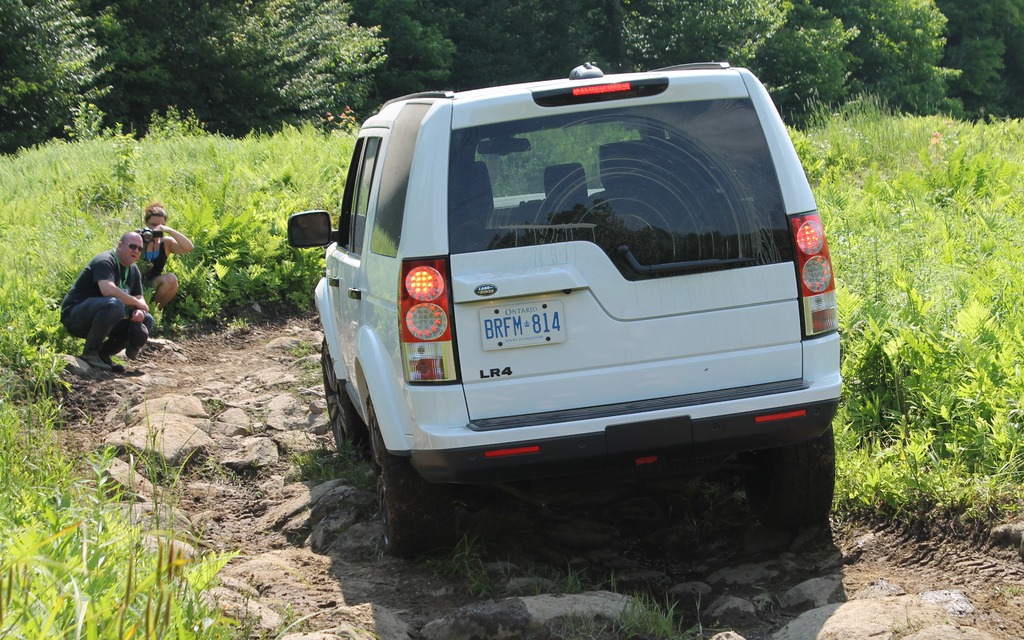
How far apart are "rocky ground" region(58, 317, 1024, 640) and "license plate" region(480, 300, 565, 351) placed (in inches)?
40.4

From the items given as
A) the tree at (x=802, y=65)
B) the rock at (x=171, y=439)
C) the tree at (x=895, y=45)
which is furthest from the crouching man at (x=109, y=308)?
the tree at (x=895, y=45)

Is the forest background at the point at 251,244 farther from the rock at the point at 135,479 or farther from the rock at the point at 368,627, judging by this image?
the rock at the point at 368,627

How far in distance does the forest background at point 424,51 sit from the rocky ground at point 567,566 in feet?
70.0

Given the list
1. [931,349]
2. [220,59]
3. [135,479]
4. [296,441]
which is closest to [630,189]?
[931,349]

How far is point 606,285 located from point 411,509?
1459 mm

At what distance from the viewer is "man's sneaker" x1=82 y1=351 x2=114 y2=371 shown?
390 inches

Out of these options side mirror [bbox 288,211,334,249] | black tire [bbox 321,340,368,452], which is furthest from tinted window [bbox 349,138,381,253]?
black tire [bbox 321,340,368,452]

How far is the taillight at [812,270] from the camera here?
15.0ft

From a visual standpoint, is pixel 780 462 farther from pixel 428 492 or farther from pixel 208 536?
pixel 208 536

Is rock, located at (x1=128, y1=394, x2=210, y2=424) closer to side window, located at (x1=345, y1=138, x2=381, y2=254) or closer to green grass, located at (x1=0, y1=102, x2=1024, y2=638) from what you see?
green grass, located at (x1=0, y1=102, x2=1024, y2=638)

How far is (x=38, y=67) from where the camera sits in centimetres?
2997

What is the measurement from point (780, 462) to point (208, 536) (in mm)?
3239

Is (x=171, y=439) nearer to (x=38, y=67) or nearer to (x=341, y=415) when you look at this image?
(x=341, y=415)

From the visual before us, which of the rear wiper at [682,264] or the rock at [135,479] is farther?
the rock at [135,479]
